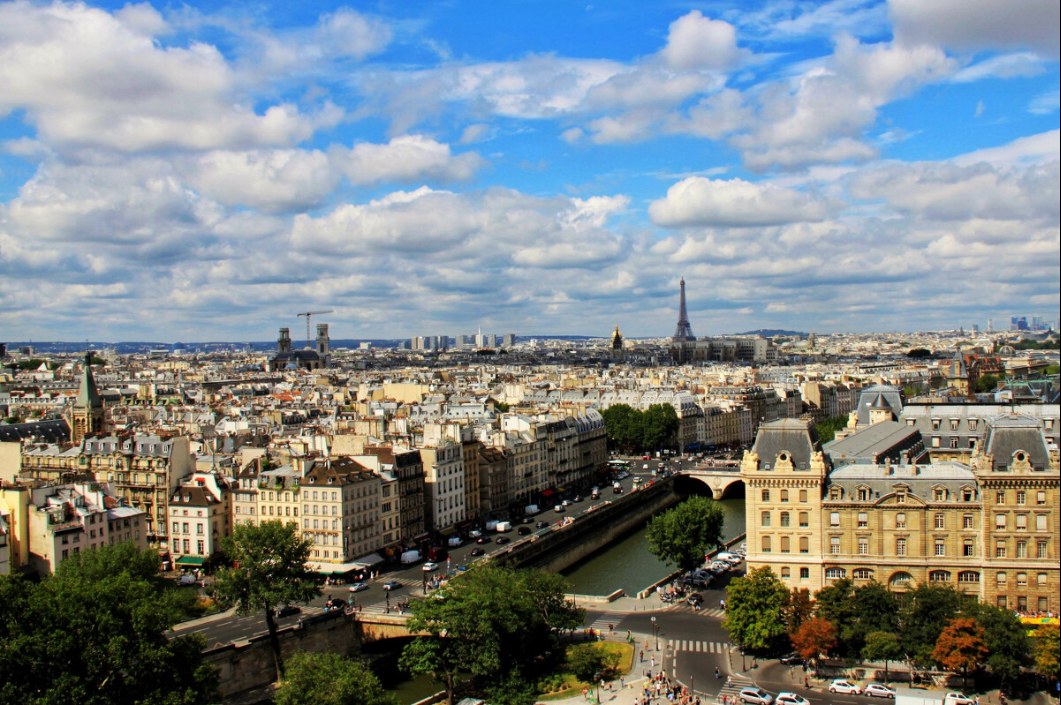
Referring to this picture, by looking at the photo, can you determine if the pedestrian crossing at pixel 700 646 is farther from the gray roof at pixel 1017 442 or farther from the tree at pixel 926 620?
the gray roof at pixel 1017 442

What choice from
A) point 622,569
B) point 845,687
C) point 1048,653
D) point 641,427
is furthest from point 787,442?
point 641,427

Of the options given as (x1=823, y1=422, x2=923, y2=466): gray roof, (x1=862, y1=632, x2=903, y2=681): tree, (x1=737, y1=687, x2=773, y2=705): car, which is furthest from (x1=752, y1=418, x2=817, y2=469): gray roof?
(x1=737, y1=687, x2=773, y2=705): car

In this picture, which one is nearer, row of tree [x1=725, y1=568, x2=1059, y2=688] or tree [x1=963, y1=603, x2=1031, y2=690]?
tree [x1=963, y1=603, x2=1031, y2=690]

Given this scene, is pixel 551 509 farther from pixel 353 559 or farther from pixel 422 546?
pixel 353 559

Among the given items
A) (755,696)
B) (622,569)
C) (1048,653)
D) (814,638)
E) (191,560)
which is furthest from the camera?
(622,569)

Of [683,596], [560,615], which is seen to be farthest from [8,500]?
[683,596]

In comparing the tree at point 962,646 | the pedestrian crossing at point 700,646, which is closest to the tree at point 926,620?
the tree at point 962,646

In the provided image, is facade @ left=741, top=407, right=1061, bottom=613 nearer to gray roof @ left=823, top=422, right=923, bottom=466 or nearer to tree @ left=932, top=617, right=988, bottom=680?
gray roof @ left=823, top=422, right=923, bottom=466

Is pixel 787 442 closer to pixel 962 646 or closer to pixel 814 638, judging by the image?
pixel 814 638
